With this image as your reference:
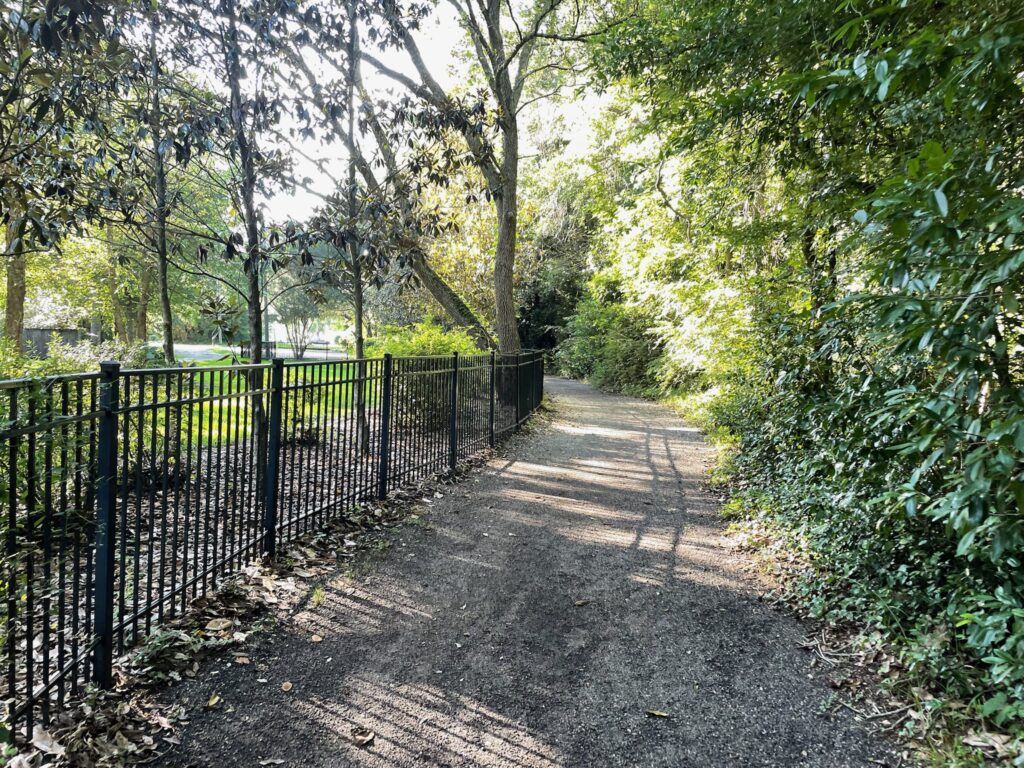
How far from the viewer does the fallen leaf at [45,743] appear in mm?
2299

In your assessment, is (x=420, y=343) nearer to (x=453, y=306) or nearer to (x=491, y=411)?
(x=491, y=411)

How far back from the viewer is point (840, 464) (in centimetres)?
427

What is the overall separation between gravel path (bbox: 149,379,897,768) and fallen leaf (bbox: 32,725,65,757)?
0.41 m

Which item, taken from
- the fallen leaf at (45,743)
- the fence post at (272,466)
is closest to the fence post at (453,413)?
the fence post at (272,466)

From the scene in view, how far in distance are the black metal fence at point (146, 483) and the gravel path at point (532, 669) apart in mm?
625

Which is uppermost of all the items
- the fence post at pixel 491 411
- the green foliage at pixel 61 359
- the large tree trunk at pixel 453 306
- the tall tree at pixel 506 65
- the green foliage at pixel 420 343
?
the tall tree at pixel 506 65

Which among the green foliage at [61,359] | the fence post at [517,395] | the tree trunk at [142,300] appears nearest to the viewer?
the green foliage at [61,359]

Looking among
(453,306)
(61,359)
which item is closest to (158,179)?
(61,359)

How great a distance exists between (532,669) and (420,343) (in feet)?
24.8

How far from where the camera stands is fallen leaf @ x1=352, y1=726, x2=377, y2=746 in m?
2.64

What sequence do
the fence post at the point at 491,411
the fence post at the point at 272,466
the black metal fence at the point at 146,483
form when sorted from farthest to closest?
the fence post at the point at 491,411
the fence post at the point at 272,466
the black metal fence at the point at 146,483

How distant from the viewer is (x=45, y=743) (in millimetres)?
2330

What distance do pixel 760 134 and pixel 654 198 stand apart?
28.7 feet

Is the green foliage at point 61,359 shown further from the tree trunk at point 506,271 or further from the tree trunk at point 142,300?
the tree trunk at point 142,300
